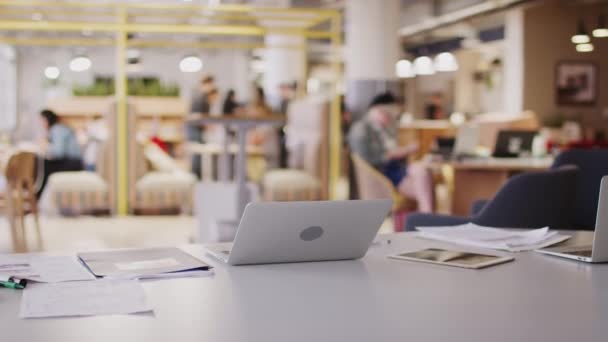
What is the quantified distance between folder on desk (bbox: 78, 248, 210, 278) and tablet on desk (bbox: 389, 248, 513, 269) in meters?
0.55

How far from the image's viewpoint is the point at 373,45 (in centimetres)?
1195

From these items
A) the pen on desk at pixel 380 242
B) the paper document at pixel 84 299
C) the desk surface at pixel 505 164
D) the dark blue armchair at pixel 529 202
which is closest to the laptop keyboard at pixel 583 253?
the pen on desk at pixel 380 242

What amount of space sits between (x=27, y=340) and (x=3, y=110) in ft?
78.2

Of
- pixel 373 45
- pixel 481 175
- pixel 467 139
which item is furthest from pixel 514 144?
pixel 373 45

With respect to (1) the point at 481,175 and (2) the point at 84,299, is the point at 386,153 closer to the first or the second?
(1) the point at 481,175

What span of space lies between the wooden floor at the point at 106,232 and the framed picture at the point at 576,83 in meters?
8.69

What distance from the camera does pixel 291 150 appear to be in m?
10.6

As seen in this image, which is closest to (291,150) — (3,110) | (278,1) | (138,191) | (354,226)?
(138,191)

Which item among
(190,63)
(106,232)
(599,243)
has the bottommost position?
(106,232)

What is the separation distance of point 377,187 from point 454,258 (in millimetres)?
4849

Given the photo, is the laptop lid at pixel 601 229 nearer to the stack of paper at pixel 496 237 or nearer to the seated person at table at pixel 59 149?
the stack of paper at pixel 496 237

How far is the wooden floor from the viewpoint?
7773 millimetres

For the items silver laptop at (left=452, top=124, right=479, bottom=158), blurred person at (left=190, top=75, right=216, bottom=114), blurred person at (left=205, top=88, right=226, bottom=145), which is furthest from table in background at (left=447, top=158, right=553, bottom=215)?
blurred person at (left=190, top=75, right=216, bottom=114)

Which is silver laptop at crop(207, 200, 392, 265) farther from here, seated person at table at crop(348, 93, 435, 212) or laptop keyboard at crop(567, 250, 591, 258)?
seated person at table at crop(348, 93, 435, 212)
